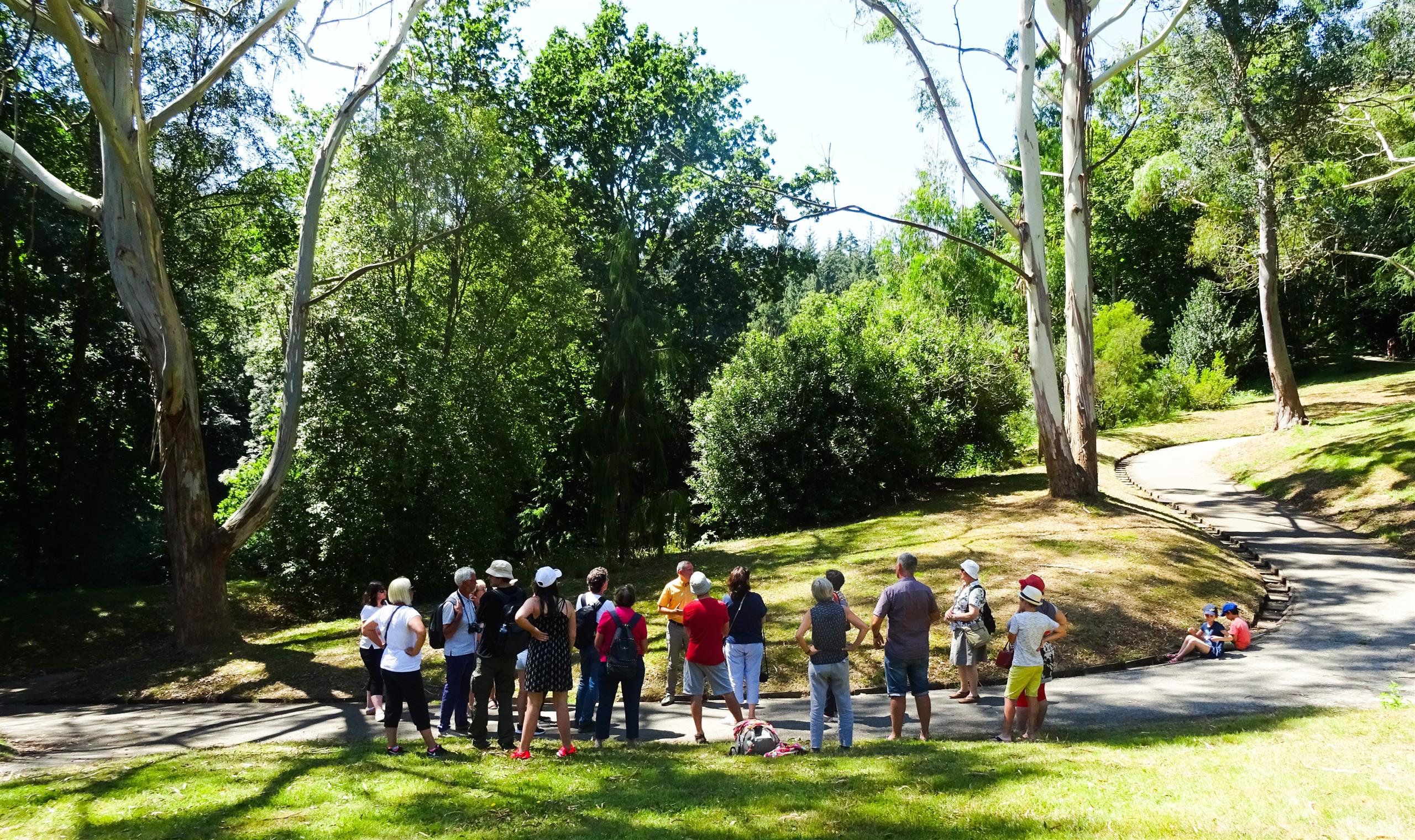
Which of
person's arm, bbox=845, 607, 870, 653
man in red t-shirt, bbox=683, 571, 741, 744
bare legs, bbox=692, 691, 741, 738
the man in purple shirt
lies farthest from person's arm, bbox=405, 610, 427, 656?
the man in purple shirt

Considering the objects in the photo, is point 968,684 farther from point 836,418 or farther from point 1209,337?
point 1209,337

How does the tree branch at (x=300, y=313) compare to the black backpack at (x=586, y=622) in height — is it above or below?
above

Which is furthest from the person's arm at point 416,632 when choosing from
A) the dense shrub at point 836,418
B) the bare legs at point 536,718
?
the dense shrub at point 836,418

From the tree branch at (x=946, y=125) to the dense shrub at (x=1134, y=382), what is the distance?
2310 centimetres

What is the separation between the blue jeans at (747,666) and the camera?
30.6 ft

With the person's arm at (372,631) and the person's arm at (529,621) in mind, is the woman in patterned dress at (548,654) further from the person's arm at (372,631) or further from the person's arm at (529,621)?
the person's arm at (372,631)

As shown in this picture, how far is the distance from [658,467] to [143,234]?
11.9 metres

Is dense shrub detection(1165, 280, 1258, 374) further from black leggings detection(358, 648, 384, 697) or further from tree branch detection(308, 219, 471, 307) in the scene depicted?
black leggings detection(358, 648, 384, 697)

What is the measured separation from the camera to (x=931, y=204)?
54.5m

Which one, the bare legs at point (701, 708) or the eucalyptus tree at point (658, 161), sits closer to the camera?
the bare legs at point (701, 708)

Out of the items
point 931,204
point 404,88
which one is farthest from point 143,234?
point 931,204

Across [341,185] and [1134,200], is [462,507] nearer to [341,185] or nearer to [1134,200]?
[341,185]

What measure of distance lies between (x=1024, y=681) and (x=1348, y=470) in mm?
17701

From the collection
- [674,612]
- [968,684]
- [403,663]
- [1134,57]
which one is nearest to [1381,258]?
[1134,57]
